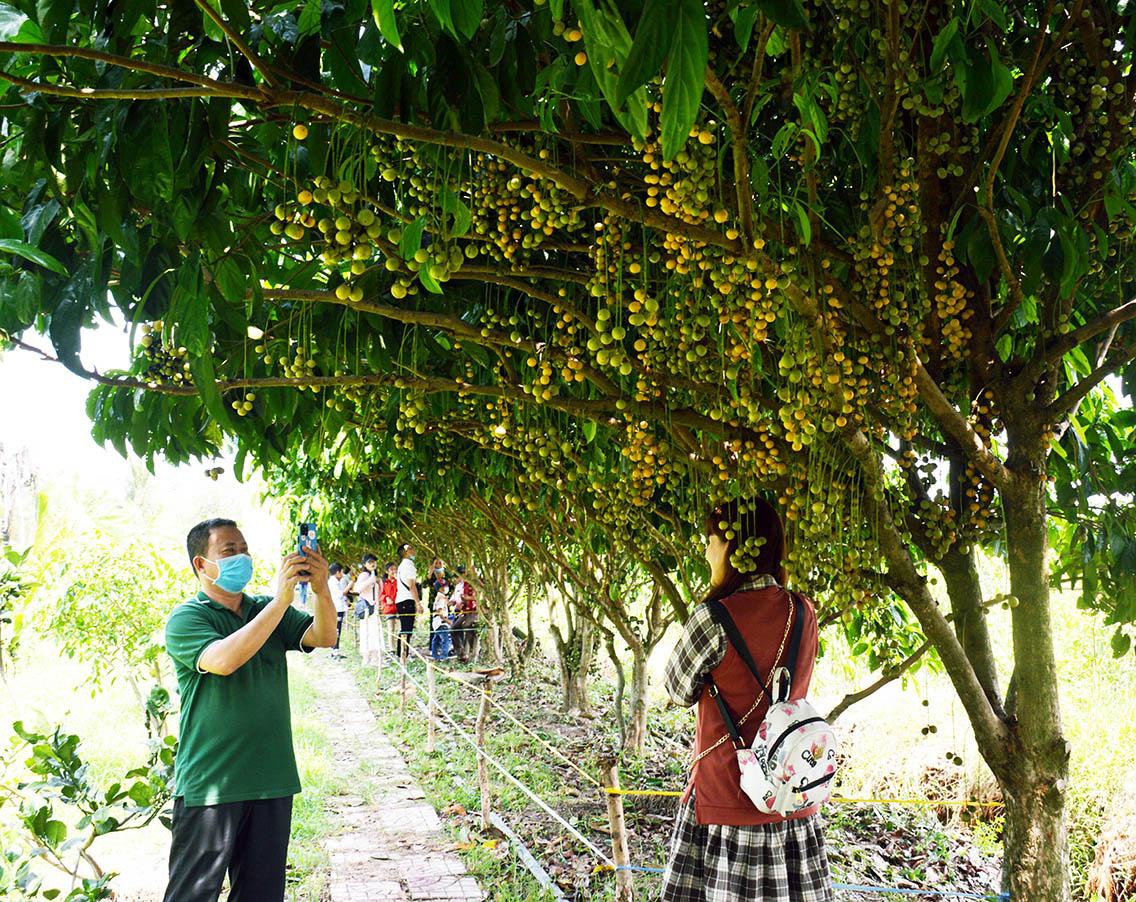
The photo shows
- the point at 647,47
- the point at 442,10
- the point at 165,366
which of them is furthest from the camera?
the point at 165,366

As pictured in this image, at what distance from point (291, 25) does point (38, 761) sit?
94.1 inches

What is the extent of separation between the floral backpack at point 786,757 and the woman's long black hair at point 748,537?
147 millimetres

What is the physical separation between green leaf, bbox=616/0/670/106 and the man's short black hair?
235cm

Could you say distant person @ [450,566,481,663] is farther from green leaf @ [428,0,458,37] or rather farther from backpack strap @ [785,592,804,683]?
green leaf @ [428,0,458,37]

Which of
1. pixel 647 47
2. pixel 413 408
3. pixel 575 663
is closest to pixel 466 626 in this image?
pixel 575 663

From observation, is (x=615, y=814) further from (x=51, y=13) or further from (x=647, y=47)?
(x=647, y=47)

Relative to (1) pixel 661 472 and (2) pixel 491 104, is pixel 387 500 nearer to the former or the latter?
(1) pixel 661 472

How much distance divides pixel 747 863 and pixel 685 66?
5.98 feet

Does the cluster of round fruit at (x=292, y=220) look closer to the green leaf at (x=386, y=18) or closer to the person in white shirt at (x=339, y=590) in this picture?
the green leaf at (x=386, y=18)

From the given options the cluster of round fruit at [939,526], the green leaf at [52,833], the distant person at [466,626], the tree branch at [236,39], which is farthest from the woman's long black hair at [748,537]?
the distant person at [466,626]

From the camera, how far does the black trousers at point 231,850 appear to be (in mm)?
2375

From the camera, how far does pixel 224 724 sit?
248cm

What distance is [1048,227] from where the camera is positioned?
5.85ft

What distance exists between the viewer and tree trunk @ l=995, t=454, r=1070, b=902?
7.07 feet
